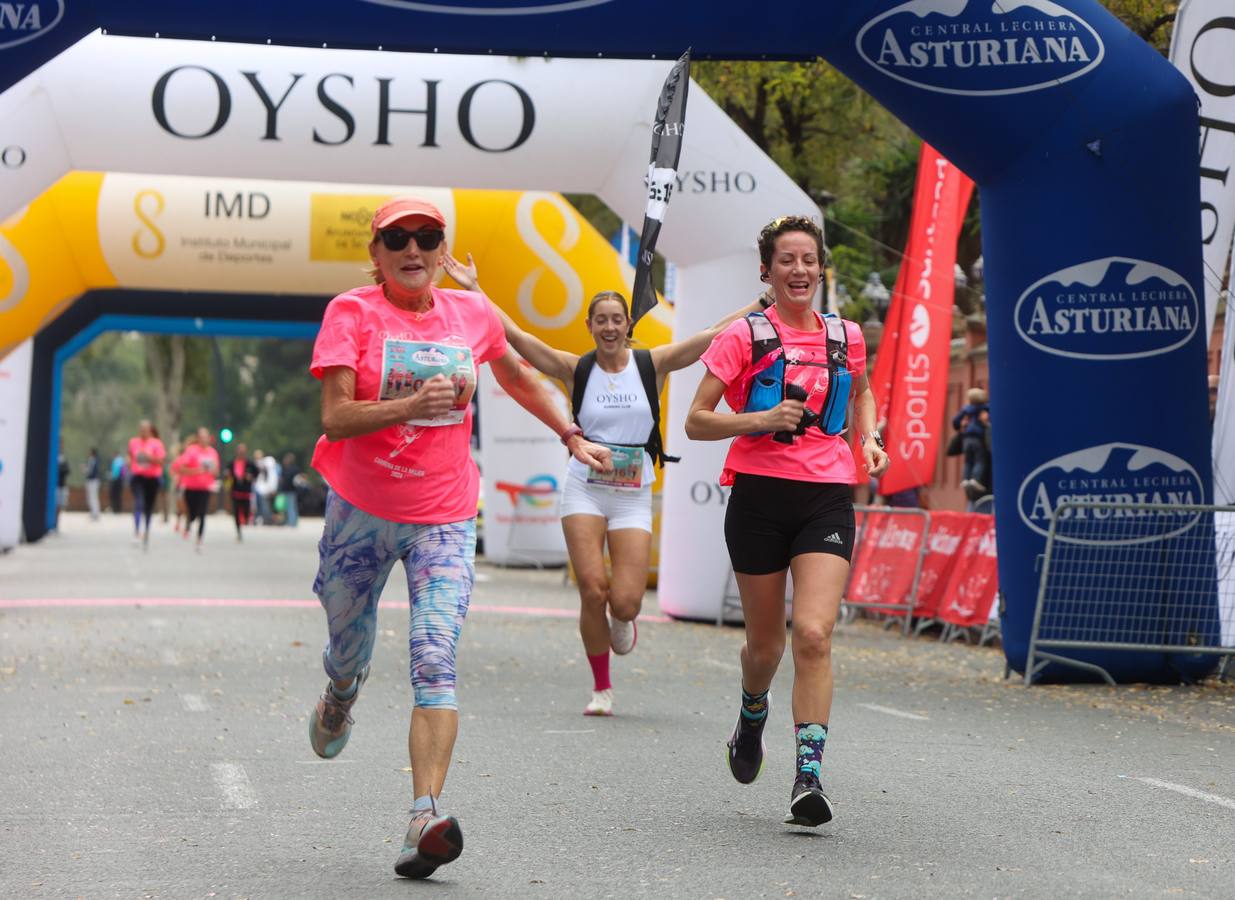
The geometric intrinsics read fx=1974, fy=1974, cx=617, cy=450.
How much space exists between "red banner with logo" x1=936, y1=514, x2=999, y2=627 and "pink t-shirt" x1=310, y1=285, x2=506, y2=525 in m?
9.74

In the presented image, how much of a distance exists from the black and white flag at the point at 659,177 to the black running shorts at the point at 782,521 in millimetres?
2420

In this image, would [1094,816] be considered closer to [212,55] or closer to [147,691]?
[147,691]

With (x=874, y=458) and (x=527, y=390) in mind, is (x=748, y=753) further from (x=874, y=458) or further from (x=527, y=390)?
(x=527, y=390)

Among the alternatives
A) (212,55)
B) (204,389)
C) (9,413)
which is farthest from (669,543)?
(204,389)

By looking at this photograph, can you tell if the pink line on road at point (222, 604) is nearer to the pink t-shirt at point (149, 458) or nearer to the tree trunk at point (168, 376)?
the pink t-shirt at point (149, 458)

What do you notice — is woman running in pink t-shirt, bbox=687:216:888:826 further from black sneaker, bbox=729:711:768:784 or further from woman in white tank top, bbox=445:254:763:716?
woman in white tank top, bbox=445:254:763:716

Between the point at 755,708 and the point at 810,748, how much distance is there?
618mm

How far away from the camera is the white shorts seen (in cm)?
1001

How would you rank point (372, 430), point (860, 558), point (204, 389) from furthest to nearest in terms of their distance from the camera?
point (204, 389), point (860, 558), point (372, 430)

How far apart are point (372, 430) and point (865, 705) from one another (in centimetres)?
541

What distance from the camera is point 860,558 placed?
59.4 feet

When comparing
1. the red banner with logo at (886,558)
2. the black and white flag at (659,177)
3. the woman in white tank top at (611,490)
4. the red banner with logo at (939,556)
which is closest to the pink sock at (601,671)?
the woman in white tank top at (611,490)

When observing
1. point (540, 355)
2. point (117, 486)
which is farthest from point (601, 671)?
point (117, 486)

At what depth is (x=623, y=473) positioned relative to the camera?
1003 centimetres
